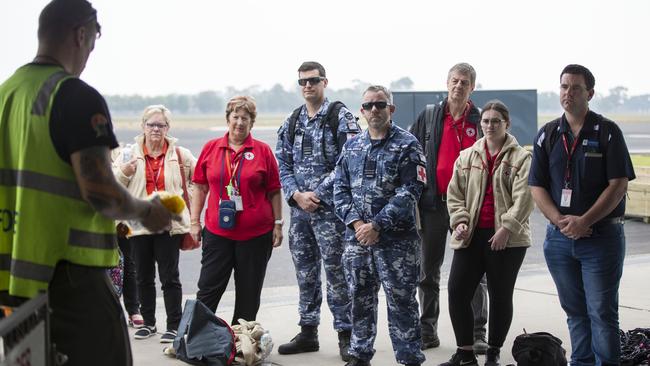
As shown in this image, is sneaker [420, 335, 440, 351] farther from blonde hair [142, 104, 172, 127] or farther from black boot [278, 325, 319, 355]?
blonde hair [142, 104, 172, 127]

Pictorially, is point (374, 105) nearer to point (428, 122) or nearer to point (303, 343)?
point (428, 122)

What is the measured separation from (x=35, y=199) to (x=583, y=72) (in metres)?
3.69

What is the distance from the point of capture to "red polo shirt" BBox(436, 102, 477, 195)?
21.6ft

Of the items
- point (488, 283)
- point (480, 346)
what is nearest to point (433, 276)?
point (480, 346)

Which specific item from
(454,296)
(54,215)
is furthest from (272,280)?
(54,215)

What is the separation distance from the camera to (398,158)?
18.8 ft

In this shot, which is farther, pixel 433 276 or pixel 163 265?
pixel 163 265

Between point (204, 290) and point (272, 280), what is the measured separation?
3.36 m

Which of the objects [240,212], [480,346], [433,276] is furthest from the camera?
[433,276]

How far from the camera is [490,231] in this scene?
6.03 metres

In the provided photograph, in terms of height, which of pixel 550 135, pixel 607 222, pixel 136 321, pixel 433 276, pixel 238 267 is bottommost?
pixel 136 321

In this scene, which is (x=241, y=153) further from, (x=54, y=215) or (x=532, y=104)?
(x=532, y=104)

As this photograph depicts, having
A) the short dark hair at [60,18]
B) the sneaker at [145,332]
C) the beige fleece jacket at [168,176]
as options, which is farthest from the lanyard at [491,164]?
the short dark hair at [60,18]

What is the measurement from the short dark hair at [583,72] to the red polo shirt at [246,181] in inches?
89.0
